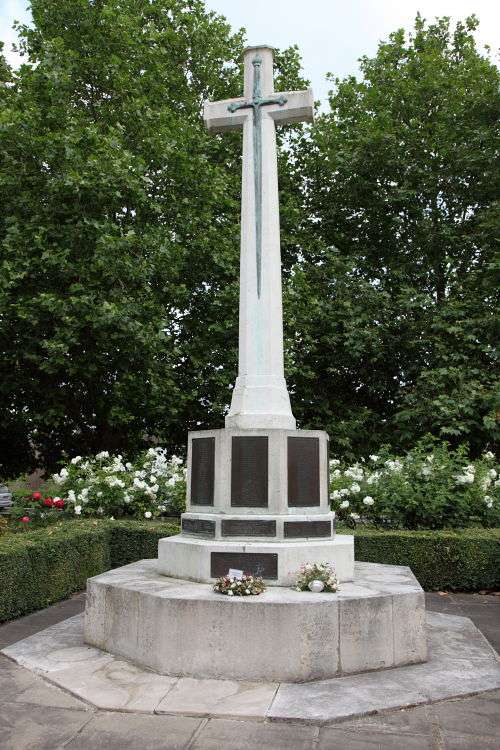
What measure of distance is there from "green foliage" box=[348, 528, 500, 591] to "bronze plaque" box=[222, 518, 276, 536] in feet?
12.5

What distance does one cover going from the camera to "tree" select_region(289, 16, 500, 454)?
17.7 metres

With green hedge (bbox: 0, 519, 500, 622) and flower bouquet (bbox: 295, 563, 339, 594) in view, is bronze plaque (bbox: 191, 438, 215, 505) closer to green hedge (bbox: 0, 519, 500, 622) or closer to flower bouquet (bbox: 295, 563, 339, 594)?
flower bouquet (bbox: 295, 563, 339, 594)

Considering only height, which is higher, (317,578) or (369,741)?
(317,578)

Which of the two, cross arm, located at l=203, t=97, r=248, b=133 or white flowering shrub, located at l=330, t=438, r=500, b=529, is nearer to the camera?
cross arm, located at l=203, t=97, r=248, b=133

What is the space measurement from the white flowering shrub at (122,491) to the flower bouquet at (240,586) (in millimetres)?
5736

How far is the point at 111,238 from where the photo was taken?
14.6 meters

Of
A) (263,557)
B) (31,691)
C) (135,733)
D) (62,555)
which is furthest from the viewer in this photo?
(62,555)

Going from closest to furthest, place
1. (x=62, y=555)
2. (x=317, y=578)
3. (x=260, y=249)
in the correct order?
(x=317, y=578) → (x=260, y=249) → (x=62, y=555)

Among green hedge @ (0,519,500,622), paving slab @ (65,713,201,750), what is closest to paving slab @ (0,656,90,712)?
paving slab @ (65,713,201,750)

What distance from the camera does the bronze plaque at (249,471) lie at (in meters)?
6.96

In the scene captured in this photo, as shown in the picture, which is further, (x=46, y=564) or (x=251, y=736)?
(x=46, y=564)

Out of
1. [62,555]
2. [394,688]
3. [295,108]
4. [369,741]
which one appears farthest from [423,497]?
[369,741]

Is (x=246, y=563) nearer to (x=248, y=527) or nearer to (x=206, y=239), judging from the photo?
(x=248, y=527)

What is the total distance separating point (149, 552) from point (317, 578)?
4.95m
